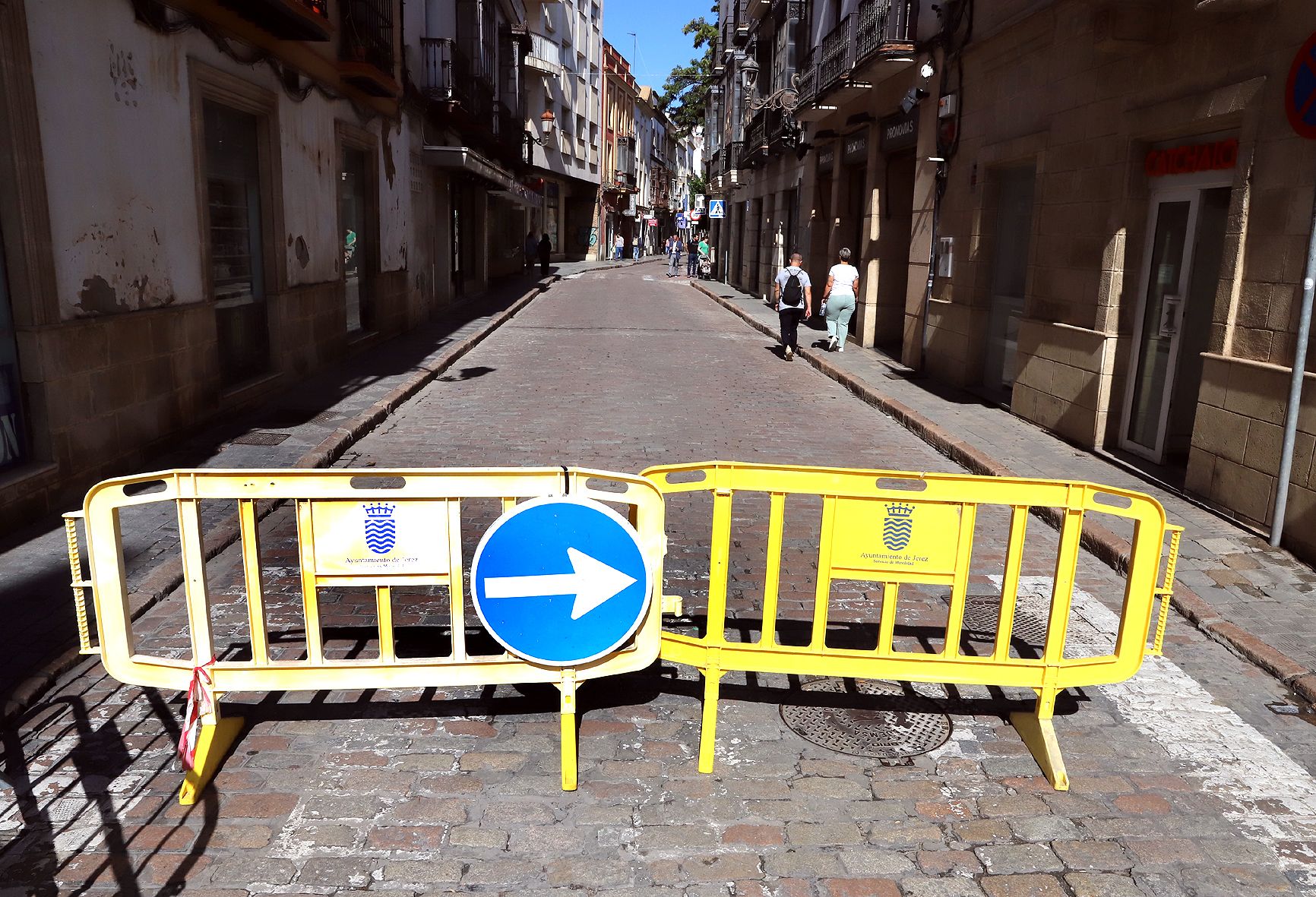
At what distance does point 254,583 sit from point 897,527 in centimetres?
251

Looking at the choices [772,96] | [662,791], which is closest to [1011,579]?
[662,791]

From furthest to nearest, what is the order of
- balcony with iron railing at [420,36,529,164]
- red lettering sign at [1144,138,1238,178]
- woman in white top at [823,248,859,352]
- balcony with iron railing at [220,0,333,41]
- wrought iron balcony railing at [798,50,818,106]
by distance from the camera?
wrought iron balcony railing at [798,50,818,106] → balcony with iron railing at [420,36,529,164] → woman in white top at [823,248,859,352] → balcony with iron railing at [220,0,333,41] → red lettering sign at [1144,138,1238,178]

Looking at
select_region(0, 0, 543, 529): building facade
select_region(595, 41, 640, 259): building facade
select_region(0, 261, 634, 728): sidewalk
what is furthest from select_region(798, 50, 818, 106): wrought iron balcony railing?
select_region(595, 41, 640, 259): building facade

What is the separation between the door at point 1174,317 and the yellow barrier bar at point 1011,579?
511cm

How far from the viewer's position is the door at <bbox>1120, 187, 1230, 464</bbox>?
7.92 m

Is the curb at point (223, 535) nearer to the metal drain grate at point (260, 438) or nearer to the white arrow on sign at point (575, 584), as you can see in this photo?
the metal drain grate at point (260, 438)

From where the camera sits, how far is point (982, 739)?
401cm

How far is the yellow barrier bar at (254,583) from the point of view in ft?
12.1

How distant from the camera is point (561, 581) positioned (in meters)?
3.59

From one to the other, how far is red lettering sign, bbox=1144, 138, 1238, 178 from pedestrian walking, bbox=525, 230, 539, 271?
33.2 m

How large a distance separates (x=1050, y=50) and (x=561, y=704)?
9.27m

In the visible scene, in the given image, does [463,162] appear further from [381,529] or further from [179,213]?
[381,529]

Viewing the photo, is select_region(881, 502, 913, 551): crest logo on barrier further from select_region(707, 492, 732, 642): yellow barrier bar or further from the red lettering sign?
the red lettering sign

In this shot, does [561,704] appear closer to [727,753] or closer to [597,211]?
[727,753]
